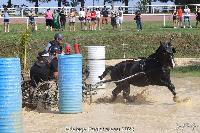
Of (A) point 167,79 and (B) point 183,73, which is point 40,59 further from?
(B) point 183,73

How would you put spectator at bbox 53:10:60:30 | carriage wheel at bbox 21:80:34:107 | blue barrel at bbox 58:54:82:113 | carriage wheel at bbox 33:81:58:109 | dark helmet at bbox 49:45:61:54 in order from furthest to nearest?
1. spectator at bbox 53:10:60:30
2. dark helmet at bbox 49:45:61:54
3. carriage wheel at bbox 21:80:34:107
4. carriage wheel at bbox 33:81:58:109
5. blue barrel at bbox 58:54:82:113

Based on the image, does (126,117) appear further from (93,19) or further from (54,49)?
(93,19)

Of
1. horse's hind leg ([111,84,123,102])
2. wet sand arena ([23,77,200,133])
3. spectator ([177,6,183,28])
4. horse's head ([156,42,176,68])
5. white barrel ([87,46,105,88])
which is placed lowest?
wet sand arena ([23,77,200,133])

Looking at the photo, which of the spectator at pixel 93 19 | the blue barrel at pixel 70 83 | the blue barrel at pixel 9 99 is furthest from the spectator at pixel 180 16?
the blue barrel at pixel 9 99

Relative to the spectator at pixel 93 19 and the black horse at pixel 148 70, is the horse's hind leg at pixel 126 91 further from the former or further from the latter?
the spectator at pixel 93 19

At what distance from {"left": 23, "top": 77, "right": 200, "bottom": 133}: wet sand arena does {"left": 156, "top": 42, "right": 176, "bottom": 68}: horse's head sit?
113cm

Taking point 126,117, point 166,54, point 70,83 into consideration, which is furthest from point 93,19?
point 126,117

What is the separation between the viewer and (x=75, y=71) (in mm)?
15633

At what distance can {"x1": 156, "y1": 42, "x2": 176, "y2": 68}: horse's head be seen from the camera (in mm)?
16672

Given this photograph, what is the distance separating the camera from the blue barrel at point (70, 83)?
15.6 metres

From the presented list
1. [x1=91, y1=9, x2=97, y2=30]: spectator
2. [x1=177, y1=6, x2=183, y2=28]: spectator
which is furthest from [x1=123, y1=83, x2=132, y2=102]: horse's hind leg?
[x1=177, y1=6, x2=183, y2=28]: spectator

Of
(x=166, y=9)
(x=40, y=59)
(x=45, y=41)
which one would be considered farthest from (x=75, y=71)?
(x=166, y=9)

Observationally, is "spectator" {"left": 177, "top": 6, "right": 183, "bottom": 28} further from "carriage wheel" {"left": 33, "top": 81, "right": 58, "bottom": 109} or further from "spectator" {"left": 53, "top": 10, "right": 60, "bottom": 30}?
"carriage wheel" {"left": 33, "top": 81, "right": 58, "bottom": 109}

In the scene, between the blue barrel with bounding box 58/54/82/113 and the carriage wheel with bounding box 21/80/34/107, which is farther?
the carriage wheel with bounding box 21/80/34/107
